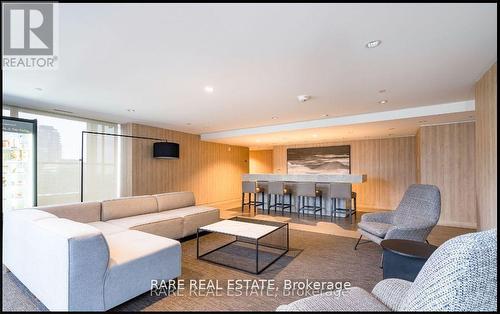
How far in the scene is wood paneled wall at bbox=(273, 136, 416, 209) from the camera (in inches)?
247

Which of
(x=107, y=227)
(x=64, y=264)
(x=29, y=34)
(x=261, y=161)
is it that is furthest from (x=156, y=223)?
(x=261, y=161)

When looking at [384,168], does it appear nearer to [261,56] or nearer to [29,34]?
[261,56]

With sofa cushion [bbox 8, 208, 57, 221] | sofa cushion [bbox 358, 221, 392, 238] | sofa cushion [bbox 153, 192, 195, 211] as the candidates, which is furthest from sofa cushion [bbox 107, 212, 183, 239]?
sofa cushion [bbox 358, 221, 392, 238]

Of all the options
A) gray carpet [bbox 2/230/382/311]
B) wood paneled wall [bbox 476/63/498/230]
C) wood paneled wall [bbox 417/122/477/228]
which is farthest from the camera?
wood paneled wall [bbox 417/122/477/228]

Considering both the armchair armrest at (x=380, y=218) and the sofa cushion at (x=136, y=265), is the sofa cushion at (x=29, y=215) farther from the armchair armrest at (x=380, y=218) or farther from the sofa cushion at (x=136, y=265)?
the armchair armrest at (x=380, y=218)

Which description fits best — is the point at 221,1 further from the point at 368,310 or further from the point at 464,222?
the point at 464,222

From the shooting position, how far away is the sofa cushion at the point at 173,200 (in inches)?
158

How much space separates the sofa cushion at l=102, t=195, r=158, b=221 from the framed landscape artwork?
5.22 meters

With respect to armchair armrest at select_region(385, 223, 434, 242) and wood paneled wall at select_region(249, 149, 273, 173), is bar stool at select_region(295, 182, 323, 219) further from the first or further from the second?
wood paneled wall at select_region(249, 149, 273, 173)

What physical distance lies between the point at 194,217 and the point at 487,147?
3880mm

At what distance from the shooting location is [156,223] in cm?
322

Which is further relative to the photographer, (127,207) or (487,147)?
(127,207)

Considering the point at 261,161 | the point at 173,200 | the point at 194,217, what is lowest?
the point at 194,217

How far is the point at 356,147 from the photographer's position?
703 cm
